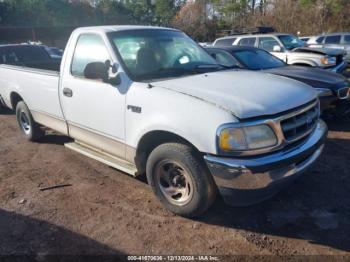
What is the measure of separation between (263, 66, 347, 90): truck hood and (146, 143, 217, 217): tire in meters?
3.94

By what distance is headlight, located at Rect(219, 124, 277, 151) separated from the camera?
2965 mm

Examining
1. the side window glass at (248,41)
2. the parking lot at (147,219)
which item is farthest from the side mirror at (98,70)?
the side window glass at (248,41)

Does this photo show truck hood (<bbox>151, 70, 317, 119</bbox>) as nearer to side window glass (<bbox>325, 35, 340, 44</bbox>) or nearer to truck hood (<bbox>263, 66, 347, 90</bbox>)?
truck hood (<bbox>263, 66, 347, 90</bbox>)

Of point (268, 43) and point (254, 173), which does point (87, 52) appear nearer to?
point (254, 173)

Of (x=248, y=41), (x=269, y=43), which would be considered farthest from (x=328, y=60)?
(x=248, y=41)

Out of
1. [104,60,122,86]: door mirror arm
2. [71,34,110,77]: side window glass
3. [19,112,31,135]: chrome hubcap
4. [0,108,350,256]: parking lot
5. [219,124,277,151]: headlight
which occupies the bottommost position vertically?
[0,108,350,256]: parking lot

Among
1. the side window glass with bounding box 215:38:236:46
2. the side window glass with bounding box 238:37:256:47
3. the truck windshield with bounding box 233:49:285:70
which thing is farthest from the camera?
the side window glass with bounding box 215:38:236:46

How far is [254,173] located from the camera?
2.96m

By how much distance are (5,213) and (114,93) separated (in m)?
1.83

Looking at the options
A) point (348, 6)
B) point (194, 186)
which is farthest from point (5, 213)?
point (348, 6)

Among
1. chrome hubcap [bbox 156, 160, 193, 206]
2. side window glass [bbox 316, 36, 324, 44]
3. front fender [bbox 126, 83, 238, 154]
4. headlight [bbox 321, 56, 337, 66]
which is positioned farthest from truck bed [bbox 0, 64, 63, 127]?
side window glass [bbox 316, 36, 324, 44]

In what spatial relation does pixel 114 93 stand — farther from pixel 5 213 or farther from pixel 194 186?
pixel 5 213

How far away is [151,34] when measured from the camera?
4.45 m

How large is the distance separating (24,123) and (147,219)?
3953mm
